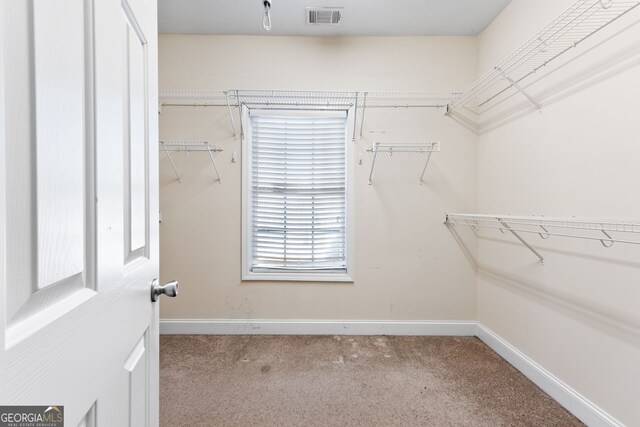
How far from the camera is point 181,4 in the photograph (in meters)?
2.04

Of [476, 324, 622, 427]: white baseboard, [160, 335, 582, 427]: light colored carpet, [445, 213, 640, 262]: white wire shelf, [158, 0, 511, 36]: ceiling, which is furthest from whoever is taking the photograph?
[158, 0, 511, 36]: ceiling

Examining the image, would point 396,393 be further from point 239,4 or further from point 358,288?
point 239,4

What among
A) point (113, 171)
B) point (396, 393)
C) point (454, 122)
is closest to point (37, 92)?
point (113, 171)

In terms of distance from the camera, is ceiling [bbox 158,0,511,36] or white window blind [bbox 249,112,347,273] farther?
white window blind [bbox 249,112,347,273]

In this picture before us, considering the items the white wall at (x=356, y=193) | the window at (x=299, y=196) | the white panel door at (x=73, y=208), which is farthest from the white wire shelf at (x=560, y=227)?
the white panel door at (x=73, y=208)

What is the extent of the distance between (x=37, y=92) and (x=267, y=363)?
2039 mm

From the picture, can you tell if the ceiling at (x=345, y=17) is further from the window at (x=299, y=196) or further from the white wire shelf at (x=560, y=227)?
the white wire shelf at (x=560, y=227)

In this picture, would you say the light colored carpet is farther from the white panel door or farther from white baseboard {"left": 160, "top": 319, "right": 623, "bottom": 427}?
the white panel door

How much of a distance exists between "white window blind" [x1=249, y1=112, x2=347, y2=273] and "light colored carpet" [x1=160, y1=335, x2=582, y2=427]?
0.71 metres

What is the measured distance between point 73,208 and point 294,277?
2.09 m

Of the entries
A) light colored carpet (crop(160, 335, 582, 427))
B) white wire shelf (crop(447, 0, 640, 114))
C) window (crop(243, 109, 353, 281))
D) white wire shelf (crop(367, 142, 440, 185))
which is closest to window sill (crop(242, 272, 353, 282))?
window (crop(243, 109, 353, 281))

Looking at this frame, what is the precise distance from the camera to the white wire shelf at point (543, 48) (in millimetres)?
1303

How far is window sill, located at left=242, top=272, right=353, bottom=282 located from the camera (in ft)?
7.96

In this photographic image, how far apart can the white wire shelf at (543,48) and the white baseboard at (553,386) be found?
66.5 inches
